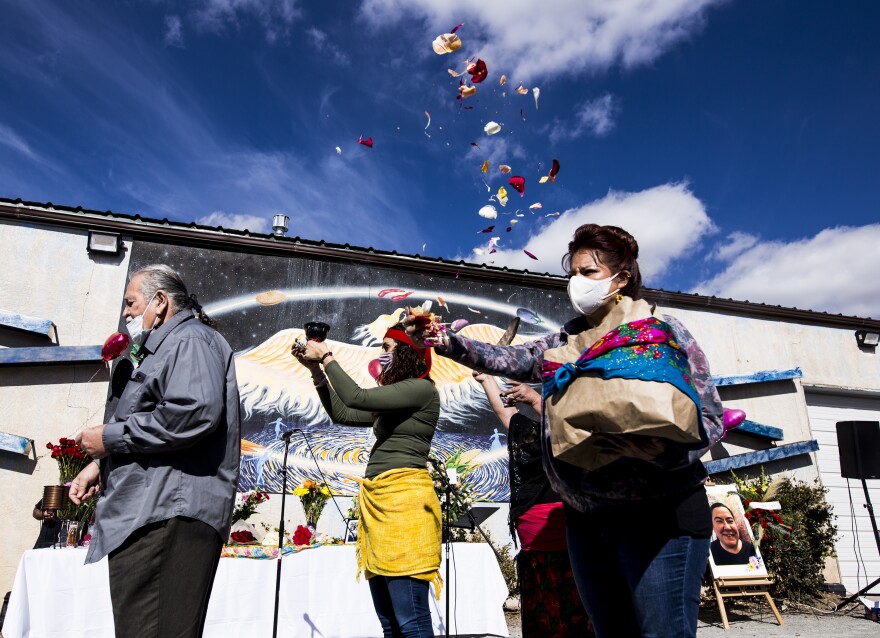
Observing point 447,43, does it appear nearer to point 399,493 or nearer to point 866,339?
point 399,493

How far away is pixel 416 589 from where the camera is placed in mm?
2553

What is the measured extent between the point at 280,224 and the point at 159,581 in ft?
23.6

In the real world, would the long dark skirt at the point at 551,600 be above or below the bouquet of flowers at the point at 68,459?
below

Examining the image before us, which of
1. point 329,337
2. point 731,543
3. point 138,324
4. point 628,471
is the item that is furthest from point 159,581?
point 731,543

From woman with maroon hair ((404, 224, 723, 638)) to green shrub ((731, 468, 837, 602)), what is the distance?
20.4 feet

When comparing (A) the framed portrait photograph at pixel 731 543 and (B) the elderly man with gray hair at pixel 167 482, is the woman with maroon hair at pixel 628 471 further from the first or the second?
(A) the framed portrait photograph at pixel 731 543

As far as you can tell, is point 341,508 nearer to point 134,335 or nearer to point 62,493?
point 62,493

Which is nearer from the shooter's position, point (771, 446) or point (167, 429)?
point (167, 429)

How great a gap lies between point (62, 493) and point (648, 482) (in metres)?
5.35

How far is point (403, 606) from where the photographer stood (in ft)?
8.23

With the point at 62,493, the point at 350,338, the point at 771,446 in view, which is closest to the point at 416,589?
the point at 62,493

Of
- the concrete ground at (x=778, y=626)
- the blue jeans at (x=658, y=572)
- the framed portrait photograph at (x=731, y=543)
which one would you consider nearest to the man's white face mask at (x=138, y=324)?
the blue jeans at (x=658, y=572)

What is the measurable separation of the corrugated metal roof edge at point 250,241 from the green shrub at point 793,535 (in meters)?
3.02

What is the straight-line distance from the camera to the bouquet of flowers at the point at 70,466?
5.49m
